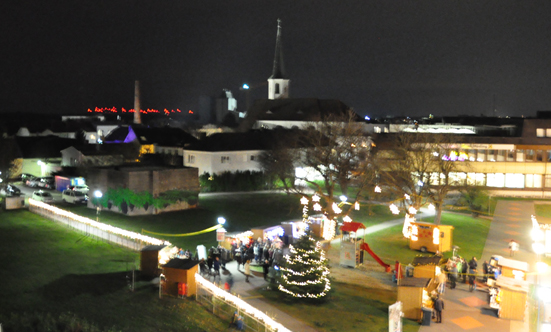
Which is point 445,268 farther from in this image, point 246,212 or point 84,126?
point 84,126

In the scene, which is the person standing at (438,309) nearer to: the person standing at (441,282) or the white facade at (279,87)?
the person standing at (441,282)

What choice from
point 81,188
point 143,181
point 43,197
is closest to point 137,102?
point 81,188

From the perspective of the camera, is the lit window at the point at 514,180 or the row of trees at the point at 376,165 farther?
the lit window at the point at 514,180

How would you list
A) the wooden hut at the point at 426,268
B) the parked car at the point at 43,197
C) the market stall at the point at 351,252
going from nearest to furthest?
1. the wooden hut at the point at 426,268
2. the market stall at the point at 351,252
3. the parked car at the point at 43,197

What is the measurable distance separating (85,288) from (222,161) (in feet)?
110

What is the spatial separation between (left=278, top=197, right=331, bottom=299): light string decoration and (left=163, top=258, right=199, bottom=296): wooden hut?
3.52 meters

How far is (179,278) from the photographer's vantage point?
18.1m

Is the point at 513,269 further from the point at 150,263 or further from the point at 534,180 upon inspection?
the point at 534,180

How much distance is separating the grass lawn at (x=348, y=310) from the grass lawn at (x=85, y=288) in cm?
326

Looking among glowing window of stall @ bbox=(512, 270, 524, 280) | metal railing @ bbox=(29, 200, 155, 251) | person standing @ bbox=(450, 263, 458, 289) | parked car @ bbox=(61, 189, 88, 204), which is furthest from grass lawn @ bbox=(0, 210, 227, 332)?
parked car @ bbox=(61, 189, 88, 204)

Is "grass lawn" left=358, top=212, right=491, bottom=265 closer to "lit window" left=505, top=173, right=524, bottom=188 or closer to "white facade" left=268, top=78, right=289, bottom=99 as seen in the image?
"lit window" left=505, top=173, right=524, bottom=188

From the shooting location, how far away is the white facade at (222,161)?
5106 centimetres

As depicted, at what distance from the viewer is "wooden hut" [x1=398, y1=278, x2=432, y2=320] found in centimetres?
1784

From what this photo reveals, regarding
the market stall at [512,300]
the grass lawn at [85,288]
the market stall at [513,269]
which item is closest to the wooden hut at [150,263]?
the grass lawn at [85,288]
